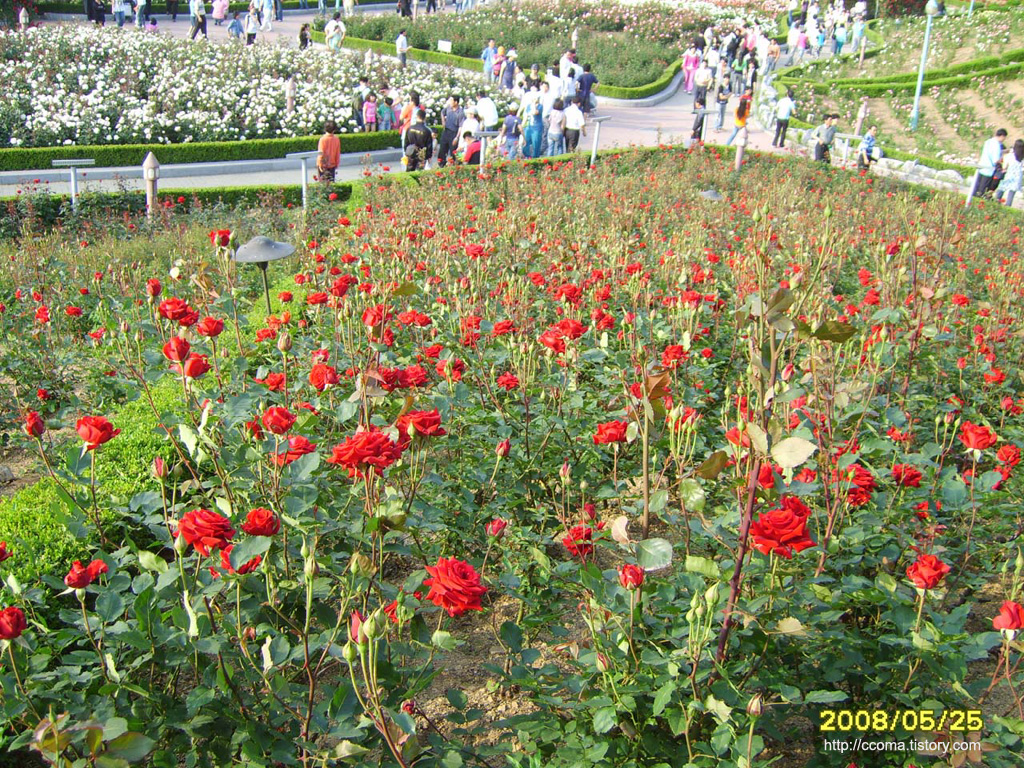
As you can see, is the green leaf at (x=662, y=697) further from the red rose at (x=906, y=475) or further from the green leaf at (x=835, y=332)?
the red rose at (x=906, y=475)

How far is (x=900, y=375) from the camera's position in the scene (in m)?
4.43

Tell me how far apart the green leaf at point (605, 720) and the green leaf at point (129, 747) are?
95 centimetres

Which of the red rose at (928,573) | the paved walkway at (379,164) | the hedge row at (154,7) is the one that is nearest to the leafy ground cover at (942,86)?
the paved walkway at (379,164)

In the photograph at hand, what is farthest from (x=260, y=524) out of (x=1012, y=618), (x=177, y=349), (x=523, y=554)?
(x=1012, y=618)

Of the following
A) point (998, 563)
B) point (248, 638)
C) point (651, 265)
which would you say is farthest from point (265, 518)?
point (651, 265)

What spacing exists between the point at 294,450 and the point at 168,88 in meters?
17.7

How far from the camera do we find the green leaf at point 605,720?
195 cm

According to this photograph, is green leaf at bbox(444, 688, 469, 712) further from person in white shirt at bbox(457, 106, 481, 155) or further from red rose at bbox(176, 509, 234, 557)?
person in white shirt at bbox(457, 106, 481, 155)

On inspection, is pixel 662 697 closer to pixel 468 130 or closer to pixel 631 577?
pixel 631 577

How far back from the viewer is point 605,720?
1967 mm

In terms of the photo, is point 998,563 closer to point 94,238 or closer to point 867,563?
point 867,563

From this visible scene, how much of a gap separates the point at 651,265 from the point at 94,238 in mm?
6781

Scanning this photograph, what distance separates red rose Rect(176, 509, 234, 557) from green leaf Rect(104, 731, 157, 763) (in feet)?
1.22

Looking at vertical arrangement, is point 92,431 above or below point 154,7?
below
